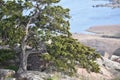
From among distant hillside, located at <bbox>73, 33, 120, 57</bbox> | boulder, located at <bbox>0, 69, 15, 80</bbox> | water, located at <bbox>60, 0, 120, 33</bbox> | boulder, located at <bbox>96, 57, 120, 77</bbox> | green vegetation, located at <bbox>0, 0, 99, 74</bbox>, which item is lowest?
water, located at <bbox>60, 0, 120, 33</bbox>

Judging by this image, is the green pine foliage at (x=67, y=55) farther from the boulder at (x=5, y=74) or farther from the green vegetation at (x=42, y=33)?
the boulder at (x=5, y=74)

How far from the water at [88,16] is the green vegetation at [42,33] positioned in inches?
1195

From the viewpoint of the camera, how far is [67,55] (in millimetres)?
12047

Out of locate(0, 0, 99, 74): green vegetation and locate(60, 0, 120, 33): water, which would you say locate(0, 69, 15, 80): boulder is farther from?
locate(60, 0, 120, 33): water

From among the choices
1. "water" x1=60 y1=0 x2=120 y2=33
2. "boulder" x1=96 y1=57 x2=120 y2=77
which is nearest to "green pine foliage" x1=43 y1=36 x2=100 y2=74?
"boulder" x1=96 y1=57 x2=120 y2=77

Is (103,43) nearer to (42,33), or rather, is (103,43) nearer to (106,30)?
(106,30)

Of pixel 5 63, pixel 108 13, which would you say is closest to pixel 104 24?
pixel 108 13

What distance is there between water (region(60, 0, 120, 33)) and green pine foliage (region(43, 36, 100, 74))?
30.4m

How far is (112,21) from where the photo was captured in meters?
49.7

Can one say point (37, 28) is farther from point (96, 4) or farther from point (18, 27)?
point (96, 4)

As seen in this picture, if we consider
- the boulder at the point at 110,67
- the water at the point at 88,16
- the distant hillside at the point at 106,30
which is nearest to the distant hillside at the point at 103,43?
the distant hillside at the point at 106,30

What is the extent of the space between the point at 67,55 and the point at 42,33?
38.1 inches

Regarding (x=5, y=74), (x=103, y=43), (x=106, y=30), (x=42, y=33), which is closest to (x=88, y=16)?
(x=106, y=30)

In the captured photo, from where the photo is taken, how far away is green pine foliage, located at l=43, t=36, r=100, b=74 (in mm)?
11977
